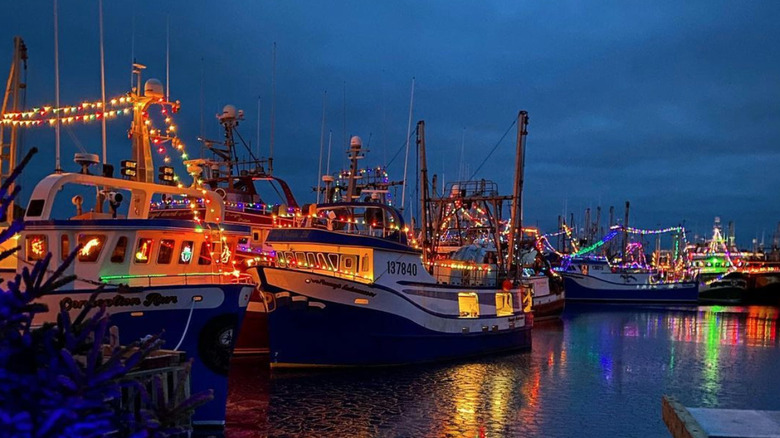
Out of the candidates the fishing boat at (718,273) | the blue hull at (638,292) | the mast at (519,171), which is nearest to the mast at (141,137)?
the mast at (519,171)

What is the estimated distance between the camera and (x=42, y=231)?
15.0 metres

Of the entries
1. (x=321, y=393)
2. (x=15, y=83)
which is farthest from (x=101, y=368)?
(x=15, y=83)

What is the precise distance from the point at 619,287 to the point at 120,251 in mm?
65131

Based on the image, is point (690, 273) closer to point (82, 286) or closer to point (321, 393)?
point (321, 393)

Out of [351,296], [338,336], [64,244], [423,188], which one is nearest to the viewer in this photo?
[64,244]

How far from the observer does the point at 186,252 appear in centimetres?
1698

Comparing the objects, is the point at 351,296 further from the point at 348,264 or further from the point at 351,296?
the point at 348,264

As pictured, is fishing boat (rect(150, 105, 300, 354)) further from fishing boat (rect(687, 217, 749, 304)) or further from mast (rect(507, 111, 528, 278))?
fishing boat (rect(687, 217, 749, 304))

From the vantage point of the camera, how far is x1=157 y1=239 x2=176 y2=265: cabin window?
53.8 ft

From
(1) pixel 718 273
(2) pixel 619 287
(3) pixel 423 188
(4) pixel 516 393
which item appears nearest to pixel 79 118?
(4) pixel 516 393

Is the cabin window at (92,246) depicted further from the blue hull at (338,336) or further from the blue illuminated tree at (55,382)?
the blue illuminated tree at (55,382)

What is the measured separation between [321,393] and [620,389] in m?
9.84

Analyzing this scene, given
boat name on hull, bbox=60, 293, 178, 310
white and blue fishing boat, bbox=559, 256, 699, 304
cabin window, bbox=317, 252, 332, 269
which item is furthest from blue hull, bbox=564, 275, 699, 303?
boat name on hull, bbox=60, 293, 178, 310

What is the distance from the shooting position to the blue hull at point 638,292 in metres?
72.5
